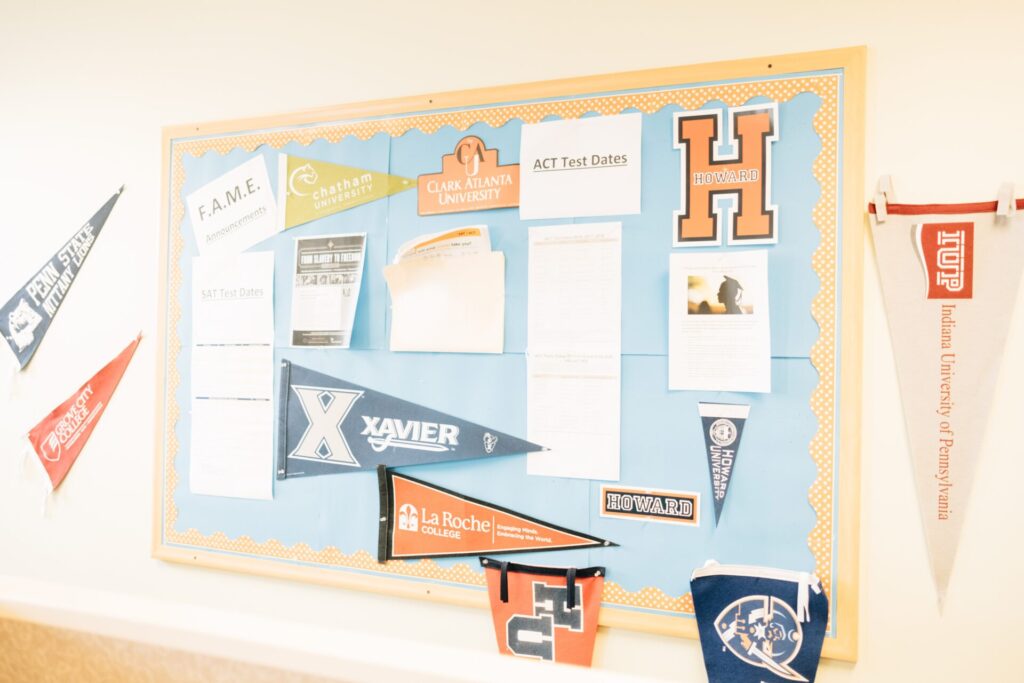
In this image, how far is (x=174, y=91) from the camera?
1.83 metres

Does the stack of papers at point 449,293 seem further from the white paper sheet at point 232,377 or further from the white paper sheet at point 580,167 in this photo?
the white paper sheet at point 232,377

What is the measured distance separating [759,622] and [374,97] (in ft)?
4.60

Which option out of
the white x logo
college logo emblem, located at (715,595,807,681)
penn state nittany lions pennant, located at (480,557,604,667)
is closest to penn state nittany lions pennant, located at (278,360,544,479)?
the white x logo

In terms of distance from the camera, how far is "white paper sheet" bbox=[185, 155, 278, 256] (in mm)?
1707

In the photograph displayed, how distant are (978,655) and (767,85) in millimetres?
1094

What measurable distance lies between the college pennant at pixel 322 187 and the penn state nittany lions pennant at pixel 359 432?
1.24 feet

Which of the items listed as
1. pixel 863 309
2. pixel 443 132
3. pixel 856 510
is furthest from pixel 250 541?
pixel 863 309

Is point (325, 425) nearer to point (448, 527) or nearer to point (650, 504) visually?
point (448, 527)

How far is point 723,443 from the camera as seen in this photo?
4.29 feet

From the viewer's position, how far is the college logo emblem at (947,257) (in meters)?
1.19

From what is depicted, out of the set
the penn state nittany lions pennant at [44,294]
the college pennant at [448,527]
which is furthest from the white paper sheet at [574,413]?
the penn state nittany lions pennant at [44,294]

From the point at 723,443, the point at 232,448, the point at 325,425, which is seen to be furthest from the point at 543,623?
the point at 232,448

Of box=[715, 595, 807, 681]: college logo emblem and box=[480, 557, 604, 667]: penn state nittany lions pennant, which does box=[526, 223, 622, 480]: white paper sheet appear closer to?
box=[480, 557, 604, 667]: penn state nittany lions pennant

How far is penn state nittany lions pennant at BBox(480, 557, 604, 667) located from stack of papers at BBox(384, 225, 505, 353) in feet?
1.60
